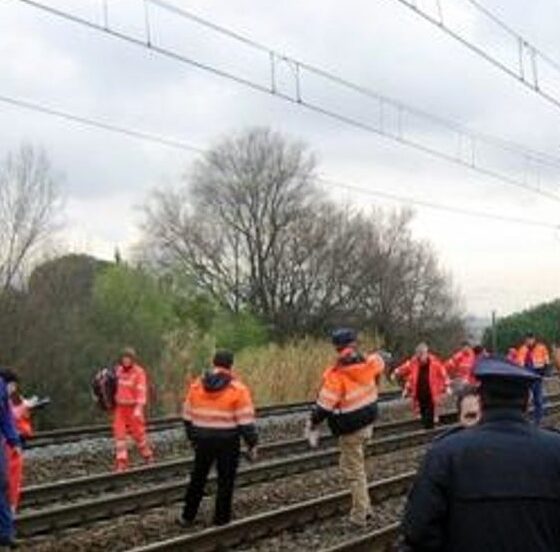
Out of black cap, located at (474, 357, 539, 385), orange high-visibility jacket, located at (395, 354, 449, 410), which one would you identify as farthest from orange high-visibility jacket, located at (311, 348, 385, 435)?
orange high-visibility jacket, located at (395, 354, 449, 410)

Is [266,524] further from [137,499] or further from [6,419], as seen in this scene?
[6,419]

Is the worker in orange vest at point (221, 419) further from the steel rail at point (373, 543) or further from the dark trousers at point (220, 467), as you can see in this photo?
the steel rail at point (373, 543)

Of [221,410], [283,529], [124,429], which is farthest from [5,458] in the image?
[124,429]

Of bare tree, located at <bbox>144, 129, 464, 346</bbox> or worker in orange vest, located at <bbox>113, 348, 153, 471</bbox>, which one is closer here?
worker in orange vest, located at <bbox>113, 348, 153, 471</bbox>

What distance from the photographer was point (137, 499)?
53.4 feet

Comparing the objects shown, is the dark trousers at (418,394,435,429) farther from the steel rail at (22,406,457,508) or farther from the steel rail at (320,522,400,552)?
the steel rail at (320,522,400,552)

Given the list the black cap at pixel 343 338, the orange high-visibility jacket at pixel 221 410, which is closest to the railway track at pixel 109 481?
the orange high-visibility jacket at pixel 221 410

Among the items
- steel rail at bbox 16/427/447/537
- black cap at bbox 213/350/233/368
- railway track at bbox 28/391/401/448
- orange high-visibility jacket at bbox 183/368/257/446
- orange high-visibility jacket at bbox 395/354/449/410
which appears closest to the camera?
orange high-visibility jacket at bbox 183/368/257/446

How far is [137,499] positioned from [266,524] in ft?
8.64

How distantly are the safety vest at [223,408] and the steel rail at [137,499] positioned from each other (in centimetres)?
231

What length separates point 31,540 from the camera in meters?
14.2

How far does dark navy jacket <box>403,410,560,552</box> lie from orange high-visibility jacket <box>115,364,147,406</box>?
1510 cm

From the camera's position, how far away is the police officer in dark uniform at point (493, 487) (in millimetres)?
4855

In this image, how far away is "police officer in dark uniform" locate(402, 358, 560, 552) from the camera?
4855 millimetres
